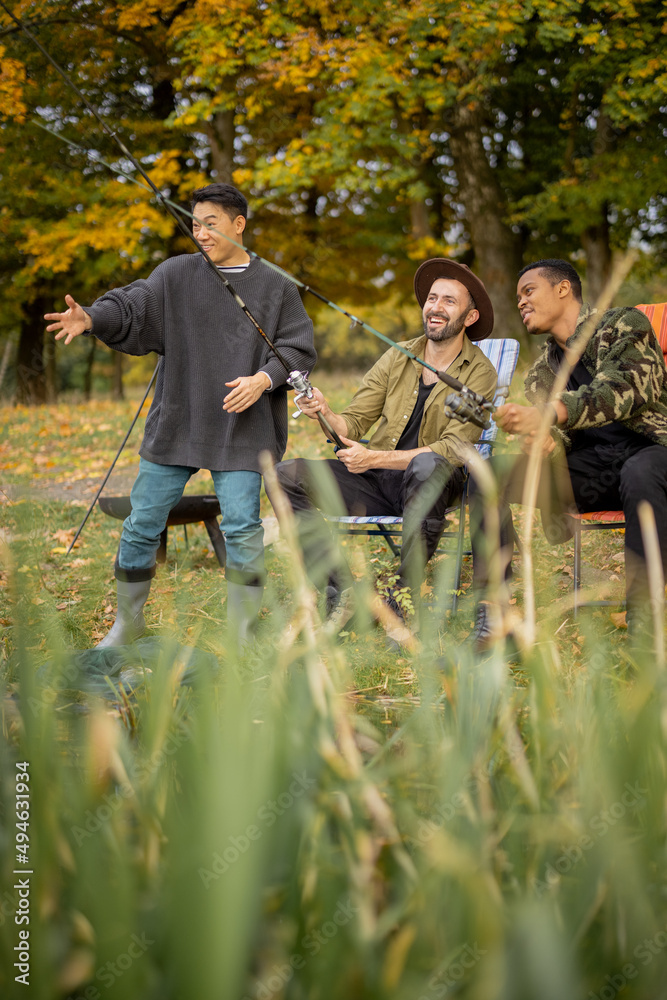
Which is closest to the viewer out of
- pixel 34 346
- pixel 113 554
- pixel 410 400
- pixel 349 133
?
pixel 410 400

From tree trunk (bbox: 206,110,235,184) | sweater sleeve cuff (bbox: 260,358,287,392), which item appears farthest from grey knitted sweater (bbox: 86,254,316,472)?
tree trunk (bbox: 206,110,235,184)

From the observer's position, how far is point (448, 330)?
12.3 ft

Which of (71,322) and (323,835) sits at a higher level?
(71,322)

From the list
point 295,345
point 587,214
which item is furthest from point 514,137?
point 295,345

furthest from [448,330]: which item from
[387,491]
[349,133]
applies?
[349,133]

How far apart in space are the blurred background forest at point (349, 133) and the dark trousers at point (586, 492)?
288 inches

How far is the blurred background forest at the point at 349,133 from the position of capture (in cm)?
984

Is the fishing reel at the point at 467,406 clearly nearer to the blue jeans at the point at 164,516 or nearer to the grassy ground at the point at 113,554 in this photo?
the grassy ground at the point at 113,554

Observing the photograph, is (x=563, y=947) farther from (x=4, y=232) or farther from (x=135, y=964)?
(x=4, y=232)

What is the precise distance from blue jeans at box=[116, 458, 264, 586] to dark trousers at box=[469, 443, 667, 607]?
83 centimetres

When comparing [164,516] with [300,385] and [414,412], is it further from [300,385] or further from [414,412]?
[414,412]

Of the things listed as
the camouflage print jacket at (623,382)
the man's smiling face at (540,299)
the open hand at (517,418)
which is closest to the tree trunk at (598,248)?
the man's smiling face at (540,299)

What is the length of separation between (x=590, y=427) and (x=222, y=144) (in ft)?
34.8

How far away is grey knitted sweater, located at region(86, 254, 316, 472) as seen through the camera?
329cm
